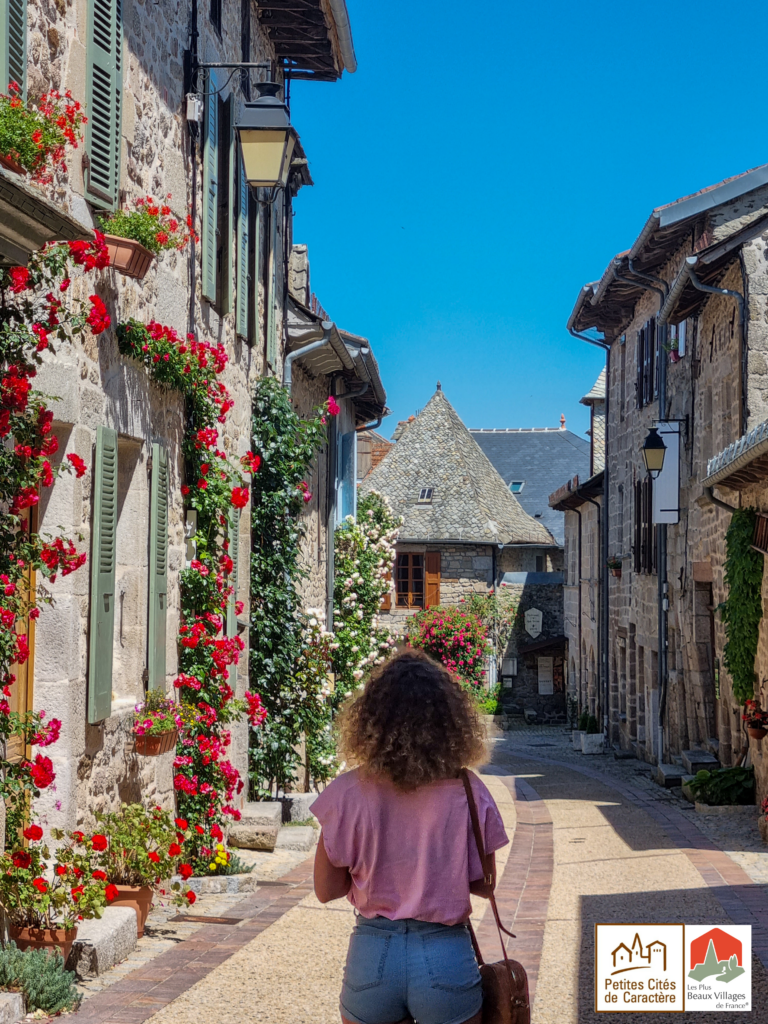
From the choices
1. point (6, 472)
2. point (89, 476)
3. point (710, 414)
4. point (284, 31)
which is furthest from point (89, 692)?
point (710, 414)

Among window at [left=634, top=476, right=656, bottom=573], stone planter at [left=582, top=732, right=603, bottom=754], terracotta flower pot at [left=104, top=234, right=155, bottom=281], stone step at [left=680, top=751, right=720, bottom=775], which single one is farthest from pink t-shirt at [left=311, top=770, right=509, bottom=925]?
stone planter at [left=582, top=732, right=603, bottom=754]

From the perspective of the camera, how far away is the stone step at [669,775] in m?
13.2

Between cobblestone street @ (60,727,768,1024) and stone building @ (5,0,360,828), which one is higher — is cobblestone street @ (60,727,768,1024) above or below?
below

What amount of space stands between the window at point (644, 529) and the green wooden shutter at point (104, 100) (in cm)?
1136

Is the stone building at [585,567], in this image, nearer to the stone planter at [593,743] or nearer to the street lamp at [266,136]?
the stone planter at [593,743]

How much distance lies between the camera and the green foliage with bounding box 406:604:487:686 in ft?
91.3

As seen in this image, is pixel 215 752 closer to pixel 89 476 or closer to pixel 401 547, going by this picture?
pixel 89 476

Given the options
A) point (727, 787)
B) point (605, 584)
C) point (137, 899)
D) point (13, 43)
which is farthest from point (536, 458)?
point (13, 43)

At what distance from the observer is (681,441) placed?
14.7 m

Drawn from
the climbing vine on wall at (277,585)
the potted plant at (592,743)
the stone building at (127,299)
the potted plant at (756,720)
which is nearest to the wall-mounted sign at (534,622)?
the potted plant at (592,743)

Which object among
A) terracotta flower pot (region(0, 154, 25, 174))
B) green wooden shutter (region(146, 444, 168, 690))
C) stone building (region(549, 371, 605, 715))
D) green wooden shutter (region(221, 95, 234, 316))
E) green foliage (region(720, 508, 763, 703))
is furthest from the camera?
stone building (region(549, 371, 605, 715))

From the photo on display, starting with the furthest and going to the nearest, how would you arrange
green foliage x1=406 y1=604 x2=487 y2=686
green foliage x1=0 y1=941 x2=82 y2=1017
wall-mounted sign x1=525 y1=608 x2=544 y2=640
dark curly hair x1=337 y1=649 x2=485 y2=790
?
1. wall-mounted sign x1=525 y1=608 x2=544 y2=640
2. green foliage x1=406 y1=604 x2=487 y2=686
3. green foliage x1=0 y1=941 x2=82 y2=1017
4. dark curly hair x1=337 y1=649 x2=485 y2=790

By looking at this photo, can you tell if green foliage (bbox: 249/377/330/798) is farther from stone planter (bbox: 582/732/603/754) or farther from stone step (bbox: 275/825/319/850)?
stone planter (bbox: 582/732/603/754)

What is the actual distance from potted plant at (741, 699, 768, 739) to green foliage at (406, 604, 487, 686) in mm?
17862
